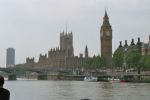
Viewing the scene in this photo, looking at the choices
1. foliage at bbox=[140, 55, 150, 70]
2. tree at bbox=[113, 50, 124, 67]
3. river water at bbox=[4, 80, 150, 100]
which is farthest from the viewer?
tree at bbox=[113, 50, 124, 67]

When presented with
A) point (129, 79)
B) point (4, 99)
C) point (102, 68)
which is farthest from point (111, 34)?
point (4, 99)

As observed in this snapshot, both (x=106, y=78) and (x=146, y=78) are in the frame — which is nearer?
(x=146, y=78)

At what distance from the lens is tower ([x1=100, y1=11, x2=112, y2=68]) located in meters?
177

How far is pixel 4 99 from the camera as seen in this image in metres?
8.09

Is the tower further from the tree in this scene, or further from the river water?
the river water

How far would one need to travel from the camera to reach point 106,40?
18338 cm

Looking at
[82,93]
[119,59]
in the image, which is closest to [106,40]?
[119,59]

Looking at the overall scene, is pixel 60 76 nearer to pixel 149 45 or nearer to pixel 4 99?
pixel 149 45

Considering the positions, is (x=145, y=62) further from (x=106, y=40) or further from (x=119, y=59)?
(x=106, y=40)

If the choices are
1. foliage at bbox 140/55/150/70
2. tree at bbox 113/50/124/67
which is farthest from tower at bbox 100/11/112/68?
foliage at bbox 140/55/150/70

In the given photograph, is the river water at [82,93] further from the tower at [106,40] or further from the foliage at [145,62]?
the tower at [106,40]

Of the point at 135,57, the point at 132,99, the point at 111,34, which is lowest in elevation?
the point at 132,99

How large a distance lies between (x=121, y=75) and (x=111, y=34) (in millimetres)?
65325

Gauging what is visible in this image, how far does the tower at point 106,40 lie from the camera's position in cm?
17748
